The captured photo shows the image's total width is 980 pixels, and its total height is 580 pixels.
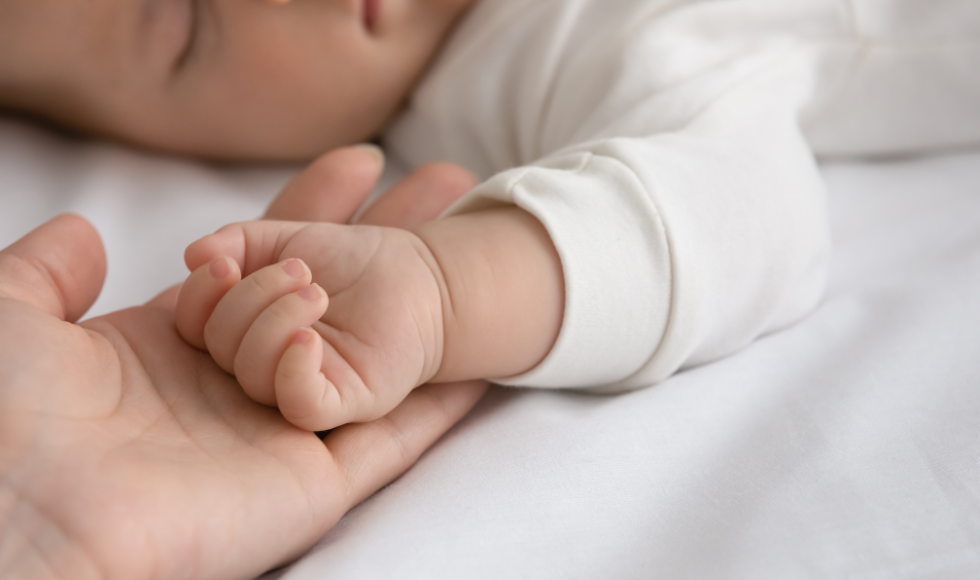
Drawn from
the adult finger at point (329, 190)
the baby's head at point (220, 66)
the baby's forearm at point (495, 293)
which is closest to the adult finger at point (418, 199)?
the adult finger at point (329, 190)

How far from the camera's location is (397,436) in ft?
1.95

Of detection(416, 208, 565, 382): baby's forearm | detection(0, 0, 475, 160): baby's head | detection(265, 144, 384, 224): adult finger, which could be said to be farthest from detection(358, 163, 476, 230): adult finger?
detection(0, 0, 475, 160): baby's head

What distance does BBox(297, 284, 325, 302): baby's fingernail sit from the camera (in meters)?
0.50

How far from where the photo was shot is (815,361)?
70cm

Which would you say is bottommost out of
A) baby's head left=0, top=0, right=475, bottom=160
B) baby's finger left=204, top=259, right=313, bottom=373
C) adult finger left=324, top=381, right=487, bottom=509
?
adult finger left=324, top=381, right=487, bottom=509

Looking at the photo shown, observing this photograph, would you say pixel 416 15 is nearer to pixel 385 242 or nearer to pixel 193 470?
pixel 385 242

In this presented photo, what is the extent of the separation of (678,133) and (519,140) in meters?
0.31

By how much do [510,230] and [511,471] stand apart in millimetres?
216

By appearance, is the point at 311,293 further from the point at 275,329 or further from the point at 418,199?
the point at 418,199

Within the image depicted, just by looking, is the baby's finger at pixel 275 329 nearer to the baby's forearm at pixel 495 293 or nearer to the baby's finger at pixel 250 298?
the baby's finger at pixel 250 298

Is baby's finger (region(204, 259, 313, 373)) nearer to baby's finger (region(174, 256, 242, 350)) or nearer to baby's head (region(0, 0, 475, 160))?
baby's finger (region(174, 256, 242, 350))

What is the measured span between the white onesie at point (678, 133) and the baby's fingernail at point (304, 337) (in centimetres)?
22

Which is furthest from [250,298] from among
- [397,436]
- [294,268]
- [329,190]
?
[329,190]

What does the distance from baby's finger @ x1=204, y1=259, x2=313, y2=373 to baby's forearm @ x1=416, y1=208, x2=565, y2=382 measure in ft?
0.41
